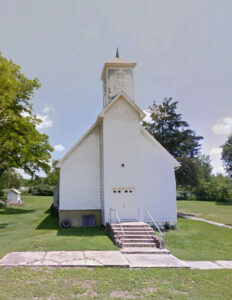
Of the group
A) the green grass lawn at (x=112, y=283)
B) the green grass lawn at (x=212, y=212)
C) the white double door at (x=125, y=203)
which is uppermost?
the white double door at (x=125, y=203)

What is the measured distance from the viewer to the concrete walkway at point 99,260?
715cm

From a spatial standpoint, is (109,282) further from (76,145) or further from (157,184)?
(76,145)

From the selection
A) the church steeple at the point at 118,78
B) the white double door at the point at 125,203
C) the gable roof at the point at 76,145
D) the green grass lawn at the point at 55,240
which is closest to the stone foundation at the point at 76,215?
the green grass lawn at the point at 55,240

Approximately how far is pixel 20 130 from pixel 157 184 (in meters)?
12.0

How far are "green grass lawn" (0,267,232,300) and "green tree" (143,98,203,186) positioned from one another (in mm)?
18602

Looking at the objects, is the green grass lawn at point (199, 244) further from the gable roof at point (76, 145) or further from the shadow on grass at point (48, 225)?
the gable roof at point (76, 145)

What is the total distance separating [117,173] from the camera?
14281 millimetres

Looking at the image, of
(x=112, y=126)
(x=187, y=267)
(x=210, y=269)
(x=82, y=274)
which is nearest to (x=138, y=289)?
(x=82, y=274)

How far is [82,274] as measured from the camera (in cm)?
637

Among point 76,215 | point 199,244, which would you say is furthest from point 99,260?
point 76,215

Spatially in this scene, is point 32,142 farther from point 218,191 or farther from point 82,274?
point 218,191

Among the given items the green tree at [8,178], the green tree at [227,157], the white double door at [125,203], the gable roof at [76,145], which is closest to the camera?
the white double door at [125,203]

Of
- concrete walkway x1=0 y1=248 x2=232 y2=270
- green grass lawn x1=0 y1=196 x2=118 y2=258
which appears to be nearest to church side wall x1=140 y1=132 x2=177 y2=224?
green grass lawn x1=0 y1=196 x2=118 y2=258

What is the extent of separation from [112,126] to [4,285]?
1094 centimetres
